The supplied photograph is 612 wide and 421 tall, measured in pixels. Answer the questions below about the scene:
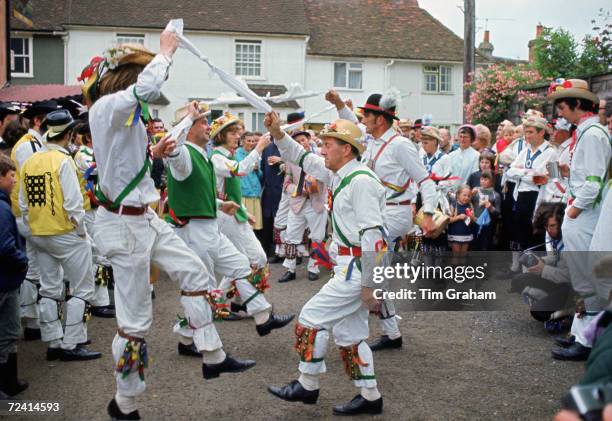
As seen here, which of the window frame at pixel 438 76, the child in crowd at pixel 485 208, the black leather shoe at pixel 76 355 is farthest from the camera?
the window frame at pixel 438 76

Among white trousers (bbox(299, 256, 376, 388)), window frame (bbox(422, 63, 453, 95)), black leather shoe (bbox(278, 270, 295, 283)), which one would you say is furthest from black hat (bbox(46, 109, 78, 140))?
window frame (bbox(422, 63, 453, 95))

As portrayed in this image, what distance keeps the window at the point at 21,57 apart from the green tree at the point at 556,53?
23.0 meters

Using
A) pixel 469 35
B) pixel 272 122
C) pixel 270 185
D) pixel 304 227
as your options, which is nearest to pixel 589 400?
pixel 272 122

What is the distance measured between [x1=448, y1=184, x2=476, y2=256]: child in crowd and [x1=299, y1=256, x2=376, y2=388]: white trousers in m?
4.73

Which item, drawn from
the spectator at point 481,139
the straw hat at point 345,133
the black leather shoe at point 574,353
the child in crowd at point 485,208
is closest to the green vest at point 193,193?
the straw hat at point 345,133

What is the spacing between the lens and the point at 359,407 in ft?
15.2

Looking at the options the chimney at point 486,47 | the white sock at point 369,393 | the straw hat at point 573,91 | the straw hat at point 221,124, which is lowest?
the white sock at point 369,393

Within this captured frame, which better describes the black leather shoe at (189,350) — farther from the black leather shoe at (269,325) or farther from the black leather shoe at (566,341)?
the black leather shoe at (566,341)

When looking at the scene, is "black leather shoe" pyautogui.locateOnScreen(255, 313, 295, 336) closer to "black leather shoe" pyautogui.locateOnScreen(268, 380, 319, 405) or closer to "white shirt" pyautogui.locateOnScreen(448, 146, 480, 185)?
"black leather shoe" pyautogui.locateOnScreen(268, 380, 319, 405)

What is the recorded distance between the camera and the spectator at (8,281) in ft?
15.5

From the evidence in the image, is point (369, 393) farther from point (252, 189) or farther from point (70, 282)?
point (252, 189)

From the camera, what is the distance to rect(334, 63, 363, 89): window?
3179cm

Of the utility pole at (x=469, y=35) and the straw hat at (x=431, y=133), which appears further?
the utility pole at (x=469, y=35)

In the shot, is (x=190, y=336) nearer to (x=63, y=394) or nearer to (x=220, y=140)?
(x=63, y=394)
